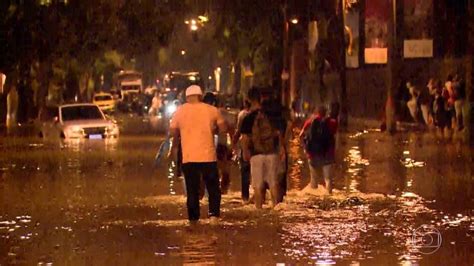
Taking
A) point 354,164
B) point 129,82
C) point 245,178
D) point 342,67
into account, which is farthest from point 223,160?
point 129,82

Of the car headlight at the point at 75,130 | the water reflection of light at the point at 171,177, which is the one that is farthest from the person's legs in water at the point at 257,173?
the car headlight at the point at 75,130

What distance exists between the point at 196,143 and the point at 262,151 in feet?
5.44

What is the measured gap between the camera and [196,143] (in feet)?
54.4

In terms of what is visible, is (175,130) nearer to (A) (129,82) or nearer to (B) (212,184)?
(B) (212,184)

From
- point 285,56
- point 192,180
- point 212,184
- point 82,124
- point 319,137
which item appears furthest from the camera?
point 285,56

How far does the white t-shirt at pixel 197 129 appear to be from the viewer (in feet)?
54.4

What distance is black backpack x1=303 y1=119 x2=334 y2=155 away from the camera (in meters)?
20.5

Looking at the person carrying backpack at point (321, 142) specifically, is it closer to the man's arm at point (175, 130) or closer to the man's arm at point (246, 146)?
the man's arm at point (246, 146)

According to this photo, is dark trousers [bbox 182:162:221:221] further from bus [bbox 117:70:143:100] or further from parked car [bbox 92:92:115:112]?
bus [bbox 117:70:143:100]

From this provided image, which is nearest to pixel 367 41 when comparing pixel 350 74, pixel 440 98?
pixel 350 74

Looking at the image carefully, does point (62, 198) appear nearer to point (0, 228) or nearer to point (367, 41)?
point (0, 228)

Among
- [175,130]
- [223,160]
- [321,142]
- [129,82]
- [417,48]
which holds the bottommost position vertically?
[223,160]

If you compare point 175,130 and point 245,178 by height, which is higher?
point 175,130

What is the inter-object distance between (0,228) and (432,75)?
37191 mm
